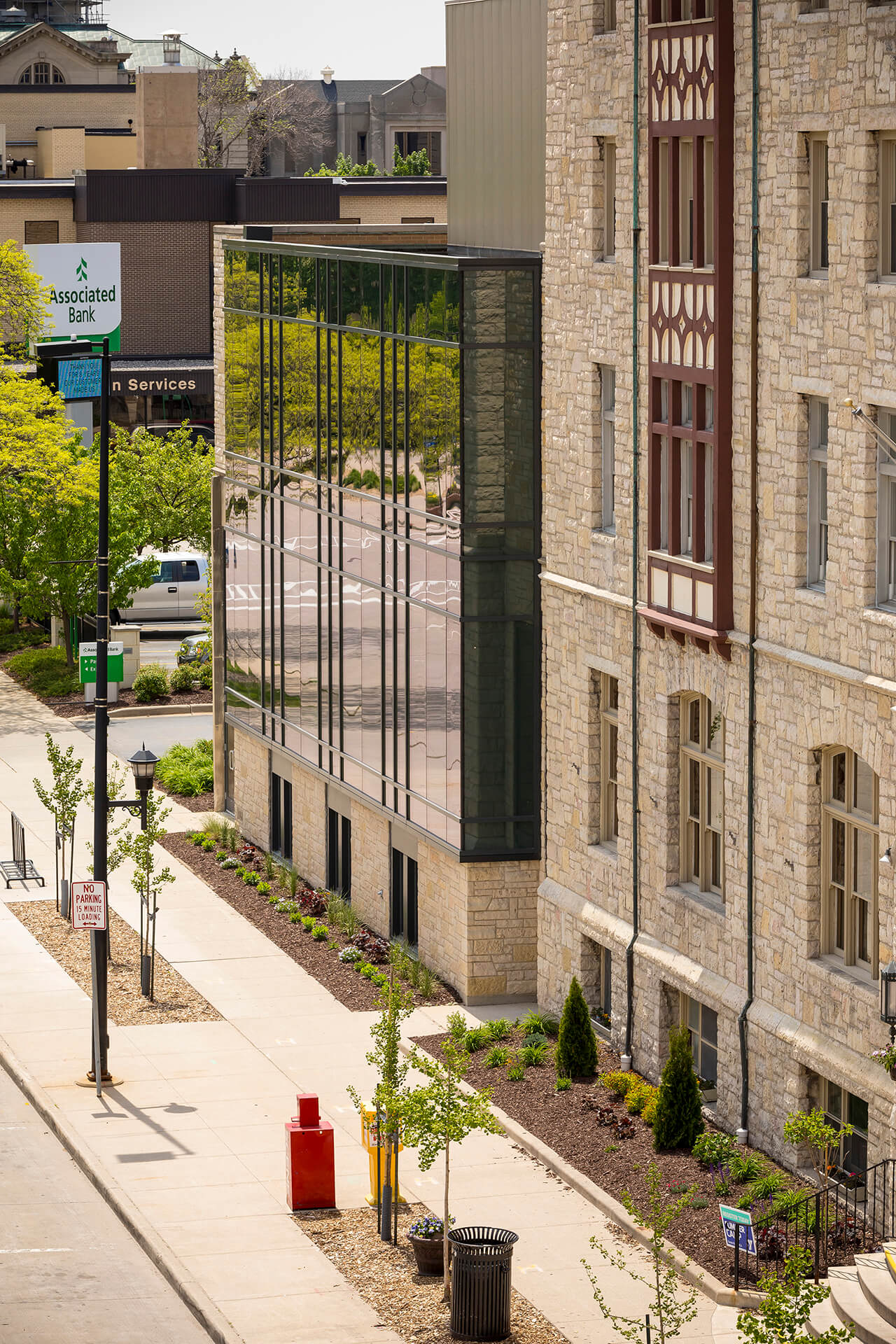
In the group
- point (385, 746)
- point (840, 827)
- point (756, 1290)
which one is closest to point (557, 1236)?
point (756, 1290)

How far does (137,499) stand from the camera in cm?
5441

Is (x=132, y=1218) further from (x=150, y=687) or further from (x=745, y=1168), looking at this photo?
(x=150, y=687)

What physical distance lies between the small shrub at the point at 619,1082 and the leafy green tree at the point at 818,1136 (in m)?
2.79

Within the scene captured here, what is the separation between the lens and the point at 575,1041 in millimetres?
24766

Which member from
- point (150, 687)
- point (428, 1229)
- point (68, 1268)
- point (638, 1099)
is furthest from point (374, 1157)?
point (150, 687)

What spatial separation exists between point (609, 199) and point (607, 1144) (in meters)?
10.6

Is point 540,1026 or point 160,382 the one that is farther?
point 160,382

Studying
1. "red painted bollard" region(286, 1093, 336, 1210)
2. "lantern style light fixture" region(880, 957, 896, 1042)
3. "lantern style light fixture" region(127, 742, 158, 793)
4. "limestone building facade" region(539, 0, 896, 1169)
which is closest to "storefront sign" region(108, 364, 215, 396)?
"lantern style light fixture" region(127, 742, 158, 793)

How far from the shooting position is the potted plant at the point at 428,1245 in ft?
64.3

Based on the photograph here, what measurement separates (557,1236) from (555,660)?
323 inches

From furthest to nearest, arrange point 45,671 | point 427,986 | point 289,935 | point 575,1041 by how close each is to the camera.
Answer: point 45,671 < point 289,935 < point 427,986 < point 575,1041

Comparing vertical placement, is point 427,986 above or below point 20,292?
below

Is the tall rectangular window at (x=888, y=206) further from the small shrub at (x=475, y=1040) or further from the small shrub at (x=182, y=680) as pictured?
the small shrub at (x=182, y=680)

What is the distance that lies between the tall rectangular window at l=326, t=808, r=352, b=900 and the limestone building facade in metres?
6.17
